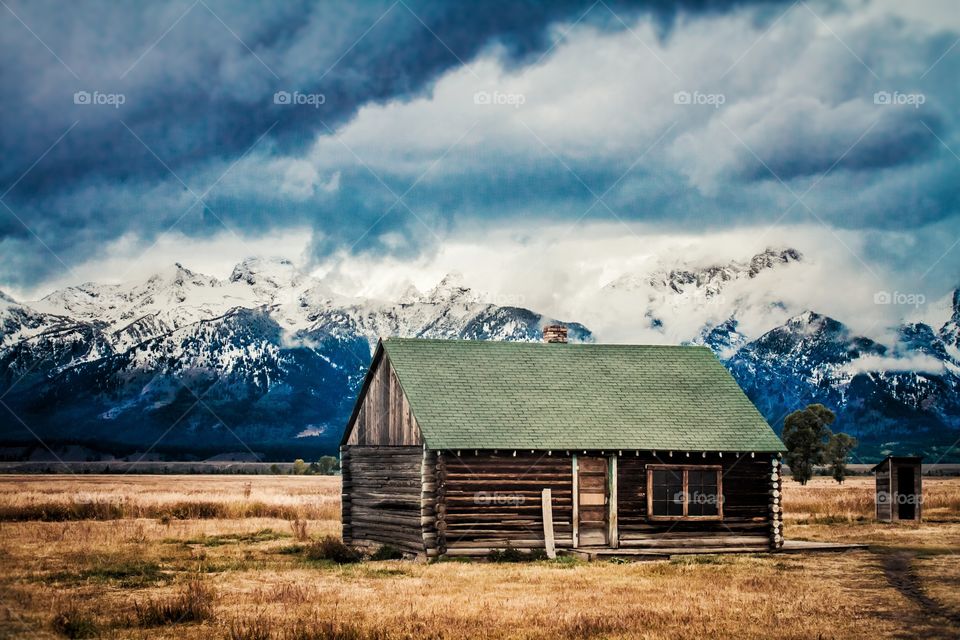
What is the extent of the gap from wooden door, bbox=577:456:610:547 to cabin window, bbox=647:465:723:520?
1288 millimetres

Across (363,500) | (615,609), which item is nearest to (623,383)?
(363,500)

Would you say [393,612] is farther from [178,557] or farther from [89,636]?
[178,557]

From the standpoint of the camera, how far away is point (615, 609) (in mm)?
20188

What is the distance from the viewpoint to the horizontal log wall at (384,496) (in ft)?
100

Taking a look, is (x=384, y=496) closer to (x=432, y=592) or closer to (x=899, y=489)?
(x=432, y=592)

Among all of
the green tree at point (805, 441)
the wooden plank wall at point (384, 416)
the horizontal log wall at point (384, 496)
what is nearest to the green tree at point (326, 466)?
the green tree at point (805, 441)

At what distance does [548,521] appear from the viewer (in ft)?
100

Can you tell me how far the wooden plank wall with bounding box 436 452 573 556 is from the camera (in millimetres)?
30188

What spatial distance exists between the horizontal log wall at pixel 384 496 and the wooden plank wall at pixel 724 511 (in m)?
5.73

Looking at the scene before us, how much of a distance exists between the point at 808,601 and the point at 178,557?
15646 millimetres

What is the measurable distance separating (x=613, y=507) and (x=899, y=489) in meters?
17.6

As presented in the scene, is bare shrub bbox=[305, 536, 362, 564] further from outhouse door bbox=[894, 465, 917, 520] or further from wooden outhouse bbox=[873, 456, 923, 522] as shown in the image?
outhouse door bbox=[894, 465, 917, 520]

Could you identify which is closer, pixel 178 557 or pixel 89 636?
pixel 89 636

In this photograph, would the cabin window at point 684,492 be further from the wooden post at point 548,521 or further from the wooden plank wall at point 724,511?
the wooden post at point 548,521
